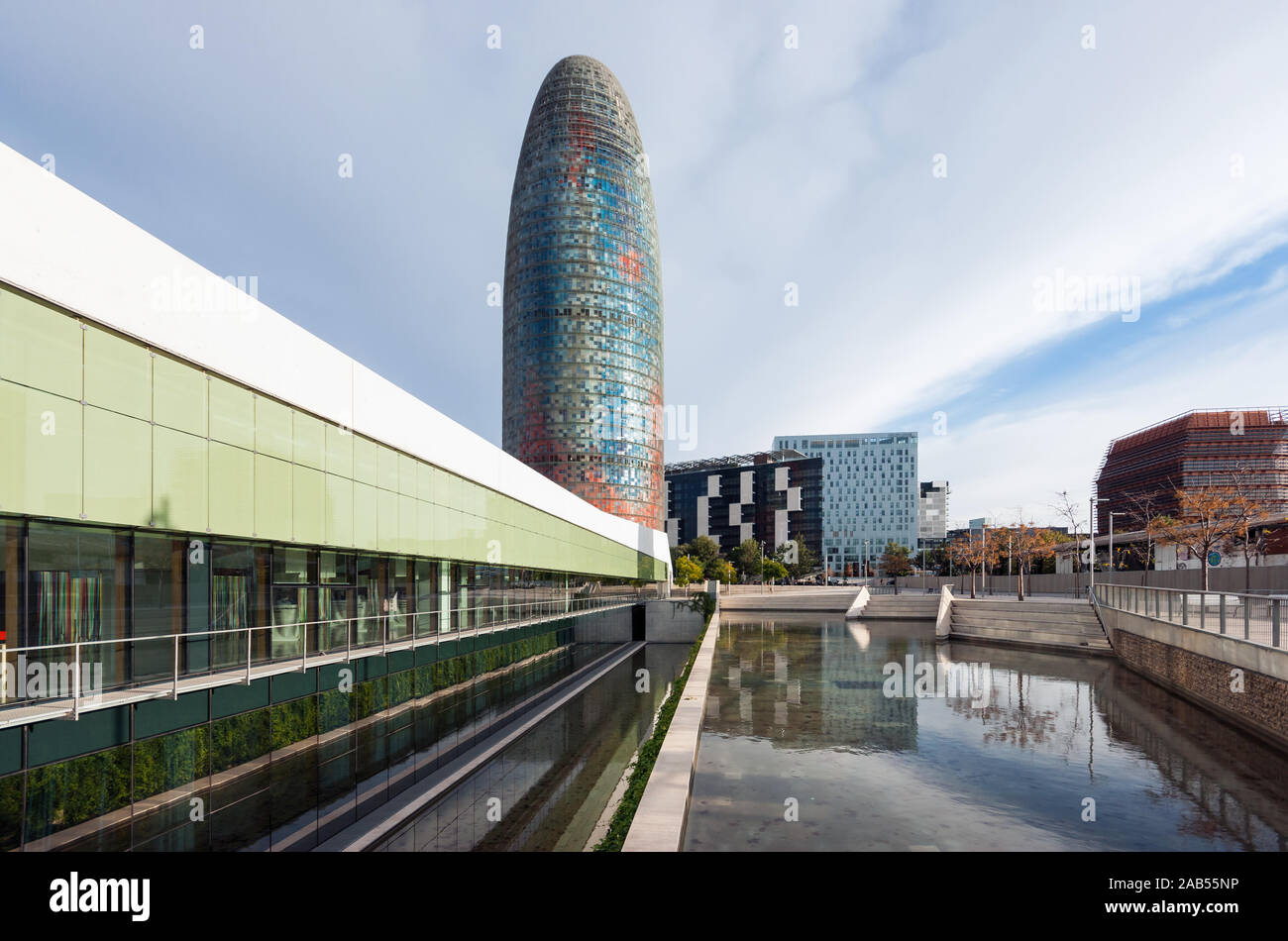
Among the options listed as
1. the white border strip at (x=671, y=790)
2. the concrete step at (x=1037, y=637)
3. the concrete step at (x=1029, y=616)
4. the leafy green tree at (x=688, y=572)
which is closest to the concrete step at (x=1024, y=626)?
the concrete step at (x=1037, y=637)

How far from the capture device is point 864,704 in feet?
69.2

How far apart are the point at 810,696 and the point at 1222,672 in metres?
10.9

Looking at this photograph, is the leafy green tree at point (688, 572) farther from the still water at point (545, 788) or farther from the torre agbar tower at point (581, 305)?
the still water at point (545, 788)

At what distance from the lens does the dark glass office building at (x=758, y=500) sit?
611 ft

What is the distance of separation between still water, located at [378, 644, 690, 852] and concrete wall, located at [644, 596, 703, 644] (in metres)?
25.9

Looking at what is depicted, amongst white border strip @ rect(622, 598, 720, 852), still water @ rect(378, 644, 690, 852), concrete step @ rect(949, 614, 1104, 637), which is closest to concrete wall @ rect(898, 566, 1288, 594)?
concrete step @ rect(949, 614, 1104, 637)

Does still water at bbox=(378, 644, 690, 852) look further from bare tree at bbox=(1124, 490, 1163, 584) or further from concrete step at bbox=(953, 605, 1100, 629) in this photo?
bare tree at bbox=(1124, 490, 1163, 584)

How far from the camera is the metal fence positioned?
15.3 meters

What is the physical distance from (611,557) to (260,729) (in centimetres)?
3794

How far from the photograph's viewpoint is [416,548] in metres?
18.9

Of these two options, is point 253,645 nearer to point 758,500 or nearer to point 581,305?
point 581,305

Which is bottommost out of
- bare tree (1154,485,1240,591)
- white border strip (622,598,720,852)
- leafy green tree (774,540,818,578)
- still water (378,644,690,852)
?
leafy green tree (774,540,818,578)

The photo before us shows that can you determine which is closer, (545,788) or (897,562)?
(545,788)

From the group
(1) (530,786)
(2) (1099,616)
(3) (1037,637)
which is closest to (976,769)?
(1) (530,786)
